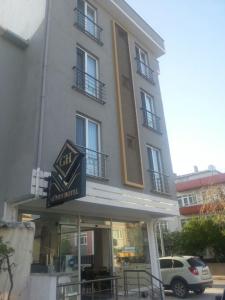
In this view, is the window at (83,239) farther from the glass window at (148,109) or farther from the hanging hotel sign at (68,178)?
the glass window at (148,109)

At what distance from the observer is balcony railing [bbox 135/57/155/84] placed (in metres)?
16.2

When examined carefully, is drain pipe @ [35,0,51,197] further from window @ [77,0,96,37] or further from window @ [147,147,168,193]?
window @ [147,147,168,193]

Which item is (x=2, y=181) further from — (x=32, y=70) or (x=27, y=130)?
(x=32, y=70)

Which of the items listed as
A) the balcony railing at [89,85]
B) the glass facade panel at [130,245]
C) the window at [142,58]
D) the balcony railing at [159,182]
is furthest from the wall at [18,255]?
the window at [142,58]

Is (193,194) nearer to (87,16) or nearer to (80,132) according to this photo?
(87,16)

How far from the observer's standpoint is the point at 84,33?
13156mm

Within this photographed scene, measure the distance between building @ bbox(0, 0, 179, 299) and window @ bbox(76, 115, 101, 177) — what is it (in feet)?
0.13

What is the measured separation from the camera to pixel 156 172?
44.5 ft

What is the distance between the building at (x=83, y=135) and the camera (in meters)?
9.49

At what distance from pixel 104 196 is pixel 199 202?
26244mm

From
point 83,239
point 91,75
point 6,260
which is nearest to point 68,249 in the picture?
point 83,239

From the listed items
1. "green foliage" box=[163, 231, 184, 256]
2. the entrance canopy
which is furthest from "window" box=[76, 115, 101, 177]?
"green foliage" box=[163, 231, 184, 256]

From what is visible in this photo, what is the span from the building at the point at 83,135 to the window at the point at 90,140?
40mm

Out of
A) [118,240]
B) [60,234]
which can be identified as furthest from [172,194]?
[60,234]
